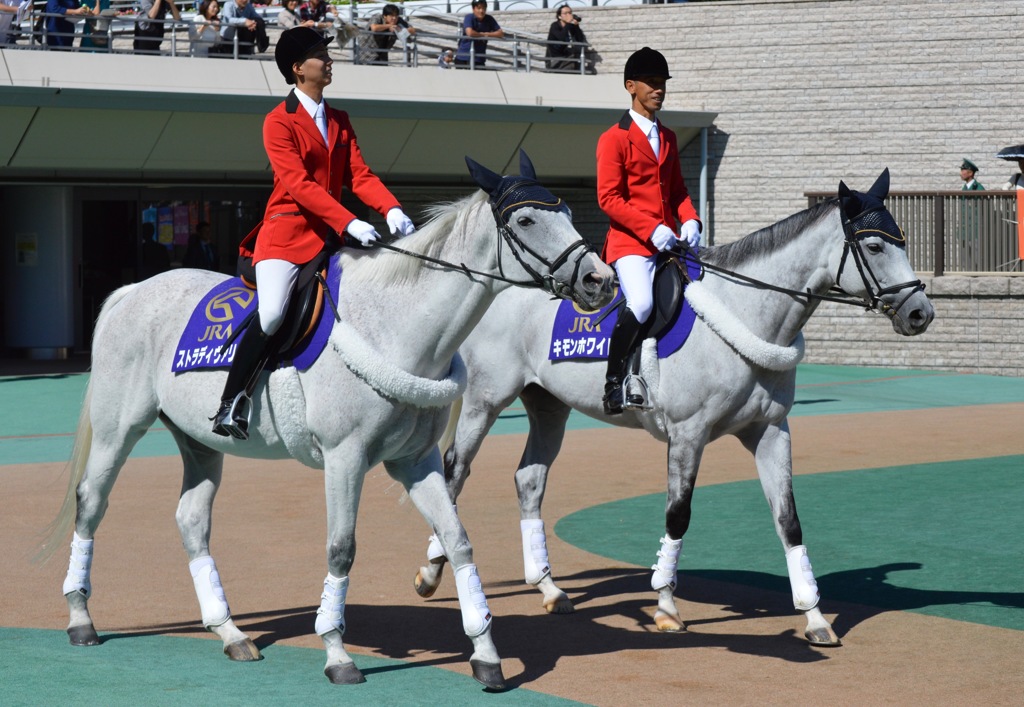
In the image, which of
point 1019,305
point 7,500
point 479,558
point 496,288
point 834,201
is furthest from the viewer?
point 1019,305

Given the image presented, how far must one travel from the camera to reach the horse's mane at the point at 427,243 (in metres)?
6.32

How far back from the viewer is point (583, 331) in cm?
812

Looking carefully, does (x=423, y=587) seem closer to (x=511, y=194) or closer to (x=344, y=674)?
(x=344, y=674)

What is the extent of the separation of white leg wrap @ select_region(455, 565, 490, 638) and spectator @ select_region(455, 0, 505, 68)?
1892cm

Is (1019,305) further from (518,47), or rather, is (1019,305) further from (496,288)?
(496,288)

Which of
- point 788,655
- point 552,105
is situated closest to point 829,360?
point 552,105

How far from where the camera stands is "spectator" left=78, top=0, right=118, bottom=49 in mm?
20578

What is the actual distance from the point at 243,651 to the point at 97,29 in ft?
54.9

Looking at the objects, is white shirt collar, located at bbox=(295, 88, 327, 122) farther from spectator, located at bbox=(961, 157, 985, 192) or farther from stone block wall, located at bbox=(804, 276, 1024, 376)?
spectator, located at bbox=(961, 157, 985, 192)

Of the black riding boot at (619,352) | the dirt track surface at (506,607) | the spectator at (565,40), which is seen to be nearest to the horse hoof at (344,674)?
the dirt track surface at (506,607)

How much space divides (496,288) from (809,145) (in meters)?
19.5

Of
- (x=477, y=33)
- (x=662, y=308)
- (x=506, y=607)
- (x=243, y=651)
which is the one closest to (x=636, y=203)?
(x=662, y=308)

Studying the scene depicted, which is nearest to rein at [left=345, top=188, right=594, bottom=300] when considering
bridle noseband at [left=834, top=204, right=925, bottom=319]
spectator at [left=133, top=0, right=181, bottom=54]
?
bridle noseband at [left=834, top=204, right=925, bottom=319]

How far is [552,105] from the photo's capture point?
24062 millimetres
